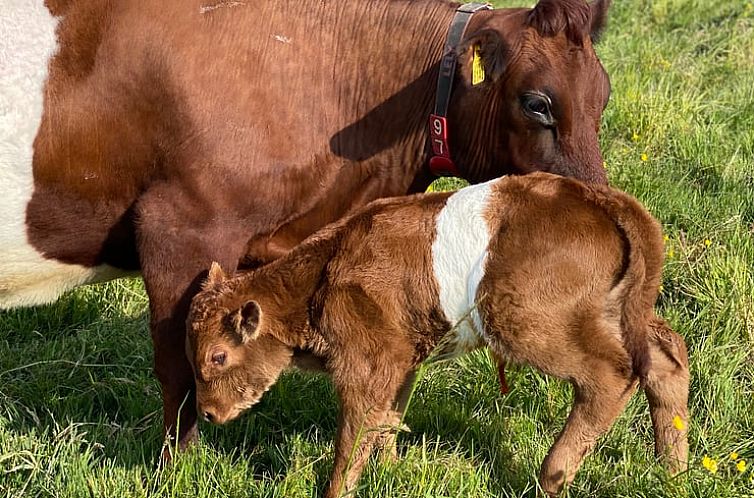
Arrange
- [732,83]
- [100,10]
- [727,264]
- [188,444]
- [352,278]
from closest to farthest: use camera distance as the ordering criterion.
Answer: [352,278], [100,10], [188,444], [727,264], [732,83]

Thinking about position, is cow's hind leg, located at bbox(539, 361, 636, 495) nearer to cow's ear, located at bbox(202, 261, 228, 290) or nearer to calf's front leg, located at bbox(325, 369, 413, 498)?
calf's front leg, located at bbox(325, 369, 413, 498)

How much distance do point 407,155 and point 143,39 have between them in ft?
3.89

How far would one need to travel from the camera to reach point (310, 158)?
13.9 ft

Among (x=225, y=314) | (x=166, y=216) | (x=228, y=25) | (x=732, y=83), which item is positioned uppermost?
(x=228, y=25)

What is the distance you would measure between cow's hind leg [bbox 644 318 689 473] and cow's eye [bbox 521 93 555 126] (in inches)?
38.1

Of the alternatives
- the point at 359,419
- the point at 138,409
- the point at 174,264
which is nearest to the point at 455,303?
the point at 359,419

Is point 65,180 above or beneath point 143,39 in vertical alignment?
beneath

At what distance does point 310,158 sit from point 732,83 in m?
4.77

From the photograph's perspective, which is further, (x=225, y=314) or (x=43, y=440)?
(x=43, y=440)

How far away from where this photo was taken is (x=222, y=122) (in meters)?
4.07

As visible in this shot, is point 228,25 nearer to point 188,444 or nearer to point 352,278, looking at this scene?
point 352,278

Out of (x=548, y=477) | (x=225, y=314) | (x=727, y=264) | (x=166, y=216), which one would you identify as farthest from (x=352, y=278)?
(x=727, y=264)

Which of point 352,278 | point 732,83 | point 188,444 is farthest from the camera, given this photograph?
point 732,83

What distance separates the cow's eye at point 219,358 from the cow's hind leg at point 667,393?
1.69 meters
